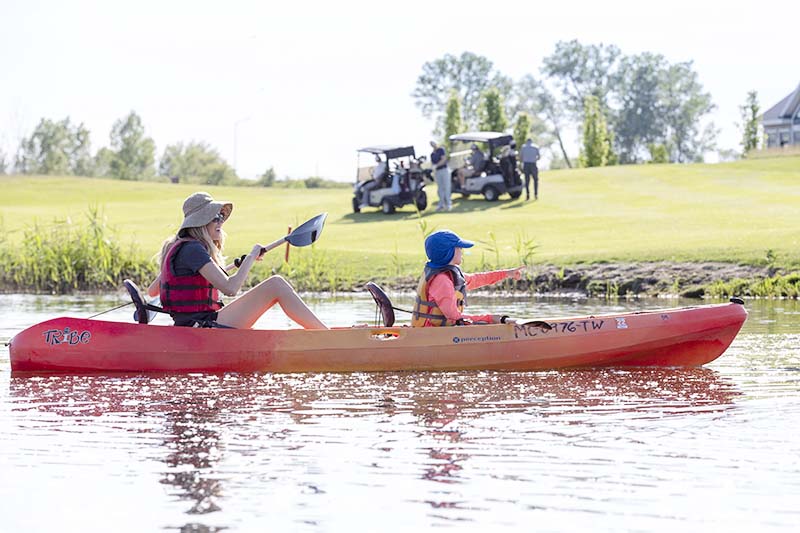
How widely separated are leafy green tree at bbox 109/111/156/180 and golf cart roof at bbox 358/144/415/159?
53.9m

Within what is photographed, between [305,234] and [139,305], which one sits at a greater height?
[305,234]

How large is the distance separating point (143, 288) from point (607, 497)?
1560cm

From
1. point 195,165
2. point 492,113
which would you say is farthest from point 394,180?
point 195,165

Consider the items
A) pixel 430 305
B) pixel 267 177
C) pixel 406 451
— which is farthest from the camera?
pixel 267 177

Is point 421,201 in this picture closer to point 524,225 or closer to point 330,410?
point 524,225

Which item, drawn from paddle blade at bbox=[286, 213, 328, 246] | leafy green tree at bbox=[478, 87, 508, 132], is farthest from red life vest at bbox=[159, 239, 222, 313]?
leafy green tree at bbox=[478, 87, 508, 132]

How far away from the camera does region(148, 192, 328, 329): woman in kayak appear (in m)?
9.42

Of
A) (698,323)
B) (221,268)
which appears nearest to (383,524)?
(221,268)

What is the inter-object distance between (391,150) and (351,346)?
22.8 metres

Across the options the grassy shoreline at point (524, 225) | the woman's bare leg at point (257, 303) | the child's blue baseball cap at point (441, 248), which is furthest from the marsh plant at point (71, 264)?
the child's blue baseball cap at point (441, 248)

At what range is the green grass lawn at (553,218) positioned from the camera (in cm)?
2136

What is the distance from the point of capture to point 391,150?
32344 mm

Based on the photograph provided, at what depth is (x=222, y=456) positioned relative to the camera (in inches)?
258

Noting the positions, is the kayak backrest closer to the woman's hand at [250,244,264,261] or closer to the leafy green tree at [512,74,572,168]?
the woman's hand at [250,244,264,261]
